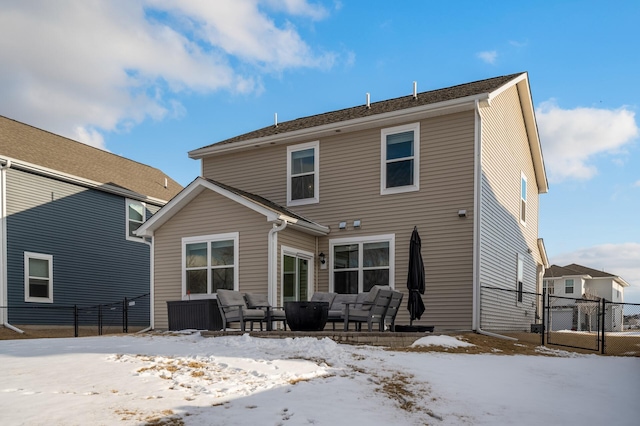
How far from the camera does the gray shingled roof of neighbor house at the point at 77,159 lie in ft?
58.3

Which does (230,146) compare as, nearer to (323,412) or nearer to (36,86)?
(36,86)

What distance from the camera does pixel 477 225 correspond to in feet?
42.0

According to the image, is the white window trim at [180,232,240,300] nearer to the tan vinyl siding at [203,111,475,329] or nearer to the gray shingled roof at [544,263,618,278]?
the tan vinyl siding at [203,111,475,329]

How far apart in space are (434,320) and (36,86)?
17.0 metres

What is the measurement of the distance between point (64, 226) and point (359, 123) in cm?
1086

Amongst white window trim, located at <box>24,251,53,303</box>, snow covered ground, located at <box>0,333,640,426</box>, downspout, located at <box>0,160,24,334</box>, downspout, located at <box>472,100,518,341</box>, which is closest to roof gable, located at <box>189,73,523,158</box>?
downspout, located at <box>472,100,518,341</box>

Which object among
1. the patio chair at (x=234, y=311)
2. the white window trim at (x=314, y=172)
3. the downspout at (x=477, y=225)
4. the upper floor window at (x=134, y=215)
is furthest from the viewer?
the upper floor window at (x=134, y=215)

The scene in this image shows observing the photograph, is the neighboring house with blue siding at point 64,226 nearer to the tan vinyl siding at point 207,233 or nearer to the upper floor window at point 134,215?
the upper floor window at point 134,215

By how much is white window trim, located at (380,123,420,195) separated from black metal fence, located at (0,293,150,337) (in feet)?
27.3

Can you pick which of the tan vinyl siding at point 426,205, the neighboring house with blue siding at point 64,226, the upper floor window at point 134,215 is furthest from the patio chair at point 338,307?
the upper floor window at point 134,215

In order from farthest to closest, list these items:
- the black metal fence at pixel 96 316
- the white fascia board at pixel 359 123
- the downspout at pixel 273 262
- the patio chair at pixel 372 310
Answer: the black metal fence at pixel 96 316 → the white fascia board at pixel 359 123 → the downspout at pixel 273 262 → the patio chair at pixel 372 310

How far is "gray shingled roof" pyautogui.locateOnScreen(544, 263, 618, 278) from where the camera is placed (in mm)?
Result: 40156

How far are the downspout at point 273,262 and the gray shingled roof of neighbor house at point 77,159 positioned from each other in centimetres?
918

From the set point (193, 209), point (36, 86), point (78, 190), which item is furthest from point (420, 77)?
point (36, 86)
